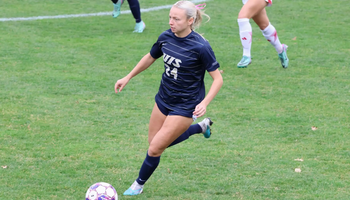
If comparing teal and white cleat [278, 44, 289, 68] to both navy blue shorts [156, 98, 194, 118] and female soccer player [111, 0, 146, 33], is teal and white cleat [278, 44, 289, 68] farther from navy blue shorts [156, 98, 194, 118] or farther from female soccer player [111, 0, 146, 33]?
navy blue shorts [156, 98, 194, 118]

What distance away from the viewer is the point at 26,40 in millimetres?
10414

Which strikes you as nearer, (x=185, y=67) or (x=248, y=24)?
(x=185, y=67)

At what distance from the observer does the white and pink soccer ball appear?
4.37m

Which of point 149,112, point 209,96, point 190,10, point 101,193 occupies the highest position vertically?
point 190,10

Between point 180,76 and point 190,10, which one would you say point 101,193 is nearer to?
point 180,76

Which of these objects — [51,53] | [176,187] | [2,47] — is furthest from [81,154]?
[2,47]

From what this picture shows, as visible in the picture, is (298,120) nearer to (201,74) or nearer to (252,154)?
(252,154)

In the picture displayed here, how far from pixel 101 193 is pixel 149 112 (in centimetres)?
279

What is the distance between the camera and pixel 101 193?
4383 mm

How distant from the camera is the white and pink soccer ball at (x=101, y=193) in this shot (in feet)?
14.3

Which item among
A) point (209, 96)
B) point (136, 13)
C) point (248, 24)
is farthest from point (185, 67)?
point (136, 13)

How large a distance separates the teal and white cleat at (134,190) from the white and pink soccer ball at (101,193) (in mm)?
257

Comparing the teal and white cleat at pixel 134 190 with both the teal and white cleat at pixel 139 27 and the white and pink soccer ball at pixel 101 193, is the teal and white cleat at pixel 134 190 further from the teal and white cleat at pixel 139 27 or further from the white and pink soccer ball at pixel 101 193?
the teal and white cleat at pixel 139 27

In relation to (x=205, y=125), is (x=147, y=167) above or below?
above
